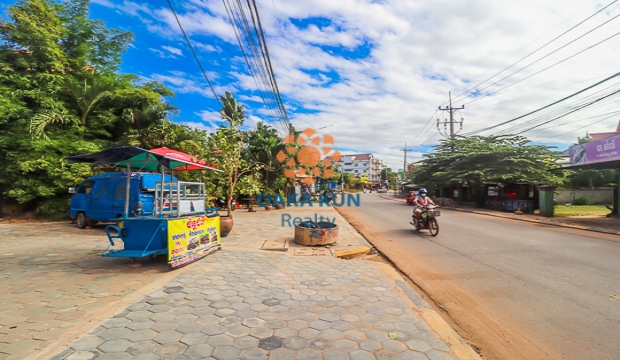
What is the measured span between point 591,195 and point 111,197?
34964 mm

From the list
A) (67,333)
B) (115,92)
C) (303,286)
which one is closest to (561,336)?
(303,286)

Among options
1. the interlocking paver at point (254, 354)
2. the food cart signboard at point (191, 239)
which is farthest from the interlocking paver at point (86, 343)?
the food cart signboard at point (191, 239)

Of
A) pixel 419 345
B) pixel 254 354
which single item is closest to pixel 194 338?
pixel 254 354

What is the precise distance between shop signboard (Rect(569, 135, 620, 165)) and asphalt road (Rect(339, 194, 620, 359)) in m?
5.36

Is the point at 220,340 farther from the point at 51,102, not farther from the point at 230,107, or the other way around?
the point at 230,107

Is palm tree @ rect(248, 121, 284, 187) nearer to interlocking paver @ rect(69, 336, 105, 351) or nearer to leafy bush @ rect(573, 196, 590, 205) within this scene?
interlocking paver @ rect(69, 336, 105, 351)

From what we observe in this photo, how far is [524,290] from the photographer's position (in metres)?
4.57

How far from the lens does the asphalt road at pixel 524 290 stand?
123 inches

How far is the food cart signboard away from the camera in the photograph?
5.42m

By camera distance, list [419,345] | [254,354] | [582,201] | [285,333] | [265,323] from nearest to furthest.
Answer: [254,354], [419,345], [285,333], [265,323], [582,201]

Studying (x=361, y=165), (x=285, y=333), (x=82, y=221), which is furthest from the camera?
(x=361, y=165)

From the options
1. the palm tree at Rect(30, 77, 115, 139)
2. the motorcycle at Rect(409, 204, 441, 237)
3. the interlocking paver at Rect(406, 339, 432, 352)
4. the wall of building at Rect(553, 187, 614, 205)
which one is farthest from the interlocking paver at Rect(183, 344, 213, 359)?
the wall of building at Rect(553, 187, 614, 205)

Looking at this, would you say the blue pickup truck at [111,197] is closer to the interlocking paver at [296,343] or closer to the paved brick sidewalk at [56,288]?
the paved brick sidewalk at [56,288]

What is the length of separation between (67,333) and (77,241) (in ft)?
21.0
